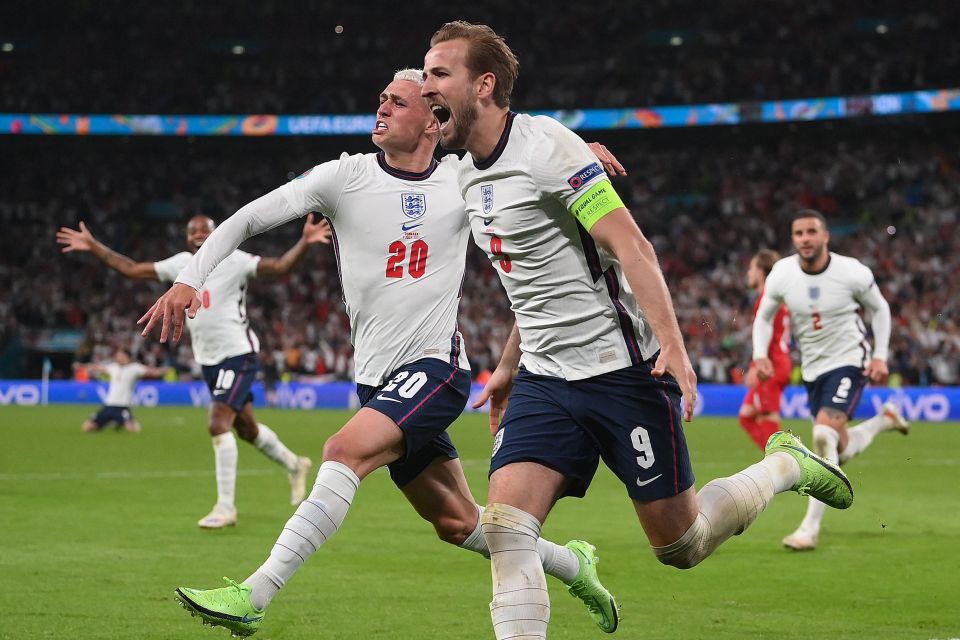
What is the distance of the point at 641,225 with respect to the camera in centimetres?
→ 3928

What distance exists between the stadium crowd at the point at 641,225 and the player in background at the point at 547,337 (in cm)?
2484

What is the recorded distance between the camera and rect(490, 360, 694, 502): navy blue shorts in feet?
14.6

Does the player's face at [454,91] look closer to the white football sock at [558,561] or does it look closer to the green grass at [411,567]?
the white football sock at [558,561]

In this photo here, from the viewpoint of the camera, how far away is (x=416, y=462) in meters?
5.85

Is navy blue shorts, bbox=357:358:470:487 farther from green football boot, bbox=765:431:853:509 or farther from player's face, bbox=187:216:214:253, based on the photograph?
player's face, bbox=187:216:214:253

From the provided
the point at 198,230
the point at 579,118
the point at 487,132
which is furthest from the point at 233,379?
the point at 579,118

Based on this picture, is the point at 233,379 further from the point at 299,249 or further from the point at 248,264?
the point at 299,249

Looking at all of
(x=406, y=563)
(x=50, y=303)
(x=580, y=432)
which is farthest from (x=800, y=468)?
(x=50, y=303)

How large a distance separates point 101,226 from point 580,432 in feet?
138

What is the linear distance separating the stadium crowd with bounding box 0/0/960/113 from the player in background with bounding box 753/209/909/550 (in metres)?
29.7

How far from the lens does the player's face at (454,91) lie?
4.43 metres

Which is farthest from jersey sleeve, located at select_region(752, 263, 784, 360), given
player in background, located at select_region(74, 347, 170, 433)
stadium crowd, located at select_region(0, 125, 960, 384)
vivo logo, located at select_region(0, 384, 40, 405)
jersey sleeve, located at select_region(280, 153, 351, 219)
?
vivo logo, located at select_region(0, 384, 40, 405)

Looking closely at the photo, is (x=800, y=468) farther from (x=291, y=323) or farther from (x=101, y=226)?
(x=101, y=226)

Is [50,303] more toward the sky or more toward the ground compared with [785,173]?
more toward the ground
